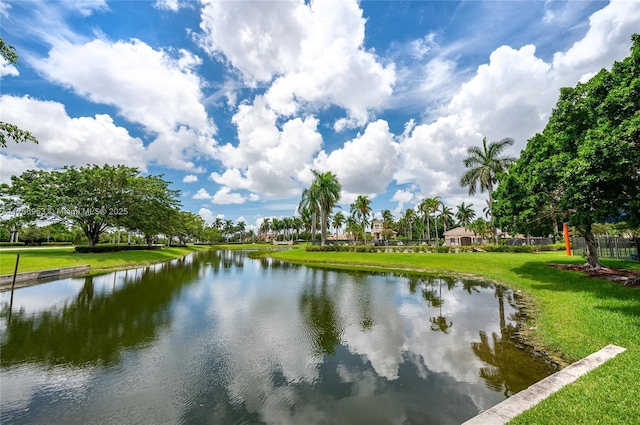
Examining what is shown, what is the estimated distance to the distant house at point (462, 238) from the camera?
227 ft

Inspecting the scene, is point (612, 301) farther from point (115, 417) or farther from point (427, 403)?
point (115, 417)

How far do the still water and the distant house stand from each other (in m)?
59.3

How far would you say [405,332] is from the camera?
11070 mm

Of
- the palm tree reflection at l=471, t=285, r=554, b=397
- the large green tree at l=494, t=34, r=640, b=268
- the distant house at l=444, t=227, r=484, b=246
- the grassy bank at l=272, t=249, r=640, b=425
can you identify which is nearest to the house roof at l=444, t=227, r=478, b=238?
the distant house at l=444, t=227, r=484, b=246

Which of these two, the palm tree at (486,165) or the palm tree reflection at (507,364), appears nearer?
the palm tree reflection at (507,364)

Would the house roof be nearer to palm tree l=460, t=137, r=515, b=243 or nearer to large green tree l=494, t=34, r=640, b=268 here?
palm tree l=460, t=137, r=515, b=243

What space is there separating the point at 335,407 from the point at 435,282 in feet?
62.6

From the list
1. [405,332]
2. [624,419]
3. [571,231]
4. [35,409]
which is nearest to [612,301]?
[405,332]

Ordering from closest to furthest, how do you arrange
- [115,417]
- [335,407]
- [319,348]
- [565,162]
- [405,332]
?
1. [115,417]
2. [335,407]
3. [319,348]
4. [405,332]
5. [565,162]

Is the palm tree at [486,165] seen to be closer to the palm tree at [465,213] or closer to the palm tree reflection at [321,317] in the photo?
the palm tree reflection at [321,317]

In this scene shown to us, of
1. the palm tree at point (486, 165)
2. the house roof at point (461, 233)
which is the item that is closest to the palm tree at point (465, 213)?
the house roof at point (461, 233)

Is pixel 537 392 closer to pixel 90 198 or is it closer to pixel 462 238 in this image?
pixel 90 198

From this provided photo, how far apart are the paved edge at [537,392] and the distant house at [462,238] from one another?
67.3m

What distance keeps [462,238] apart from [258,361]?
73.7 meters
